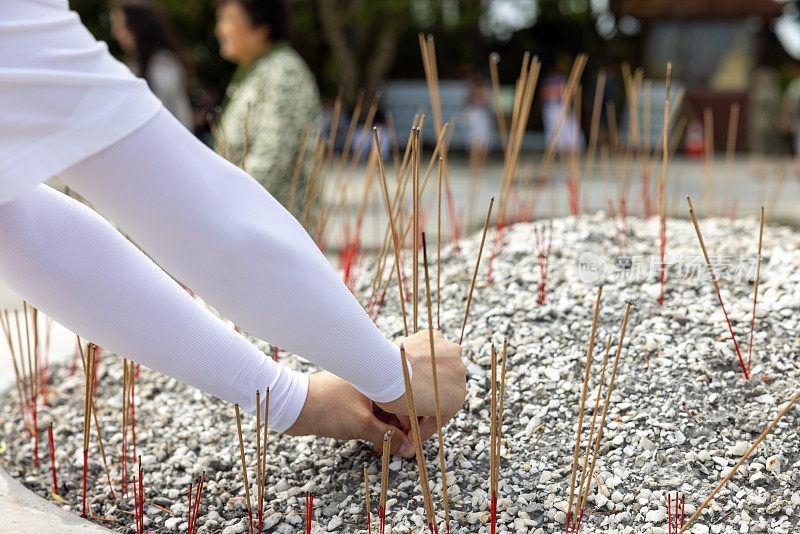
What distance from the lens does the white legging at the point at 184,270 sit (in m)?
0.67

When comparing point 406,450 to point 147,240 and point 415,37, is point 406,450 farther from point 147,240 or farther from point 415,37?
point 415,37

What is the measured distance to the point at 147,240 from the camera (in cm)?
69

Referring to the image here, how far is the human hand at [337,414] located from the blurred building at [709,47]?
370 inches

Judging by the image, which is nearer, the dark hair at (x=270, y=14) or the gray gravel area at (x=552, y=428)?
the gray gravel area at (x=552, y=428)

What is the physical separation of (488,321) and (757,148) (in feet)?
24.4

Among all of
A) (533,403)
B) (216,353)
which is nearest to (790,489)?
(533,403)

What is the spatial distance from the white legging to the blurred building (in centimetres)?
954

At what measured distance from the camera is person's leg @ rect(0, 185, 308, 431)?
29.7 inches

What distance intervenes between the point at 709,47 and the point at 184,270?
10186 millimetres

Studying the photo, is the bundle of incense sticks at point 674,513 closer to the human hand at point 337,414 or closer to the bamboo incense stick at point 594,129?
the human hand at point 337,414

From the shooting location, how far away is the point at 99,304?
2.47ft

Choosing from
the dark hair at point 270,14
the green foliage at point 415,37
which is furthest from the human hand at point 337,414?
the green foliage at point 415,37

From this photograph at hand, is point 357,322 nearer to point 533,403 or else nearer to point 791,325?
point 533,403

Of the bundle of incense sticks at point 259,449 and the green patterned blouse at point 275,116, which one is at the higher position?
the green patterned blouse at point 275,116
